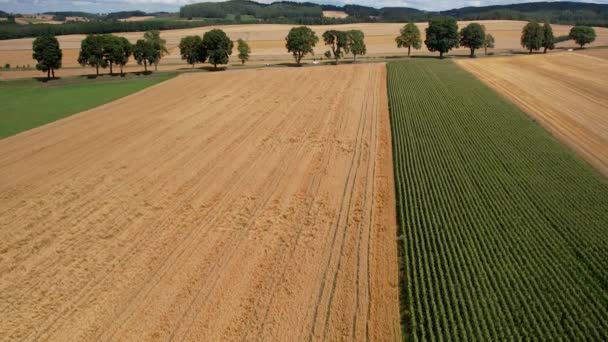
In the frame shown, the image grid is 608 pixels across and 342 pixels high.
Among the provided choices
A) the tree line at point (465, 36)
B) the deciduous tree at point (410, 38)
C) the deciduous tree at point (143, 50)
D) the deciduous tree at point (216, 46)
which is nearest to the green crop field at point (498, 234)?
the deciduous tree at point (216, 46)

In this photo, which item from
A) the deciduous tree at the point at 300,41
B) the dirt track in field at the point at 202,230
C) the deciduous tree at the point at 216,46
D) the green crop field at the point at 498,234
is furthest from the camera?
the deciduous tree at the point at 300,41

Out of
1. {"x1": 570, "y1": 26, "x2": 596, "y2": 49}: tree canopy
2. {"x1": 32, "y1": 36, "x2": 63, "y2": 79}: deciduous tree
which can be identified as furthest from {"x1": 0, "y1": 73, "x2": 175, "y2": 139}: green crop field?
{"x1": 570, "y1": 26, "x2": 596, "y2": 49}: tree canopy

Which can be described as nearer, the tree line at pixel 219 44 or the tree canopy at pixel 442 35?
the tree line at pixel 219 44

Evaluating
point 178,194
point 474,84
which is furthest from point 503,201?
point 474,84

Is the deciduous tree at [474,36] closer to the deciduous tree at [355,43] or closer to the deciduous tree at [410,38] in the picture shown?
the deciduous tree at [410,38]

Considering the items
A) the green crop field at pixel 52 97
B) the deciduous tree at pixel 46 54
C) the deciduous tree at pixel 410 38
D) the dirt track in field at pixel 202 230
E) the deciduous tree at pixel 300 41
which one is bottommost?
the dirt track in field at pixel 202 230

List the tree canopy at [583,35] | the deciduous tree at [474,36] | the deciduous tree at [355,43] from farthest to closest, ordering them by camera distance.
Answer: the tree canopy at [583,35] < the deciduous tree at [474,36] < the deciduous tree at [355,43]

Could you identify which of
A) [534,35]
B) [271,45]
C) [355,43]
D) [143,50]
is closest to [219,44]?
[143,50]
